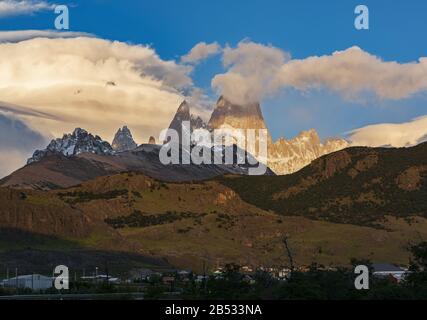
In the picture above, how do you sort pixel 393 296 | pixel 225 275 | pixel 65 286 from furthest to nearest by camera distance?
pixel 65 286
pixel 225 275
pixel 393 296

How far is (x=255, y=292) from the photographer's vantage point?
116m
